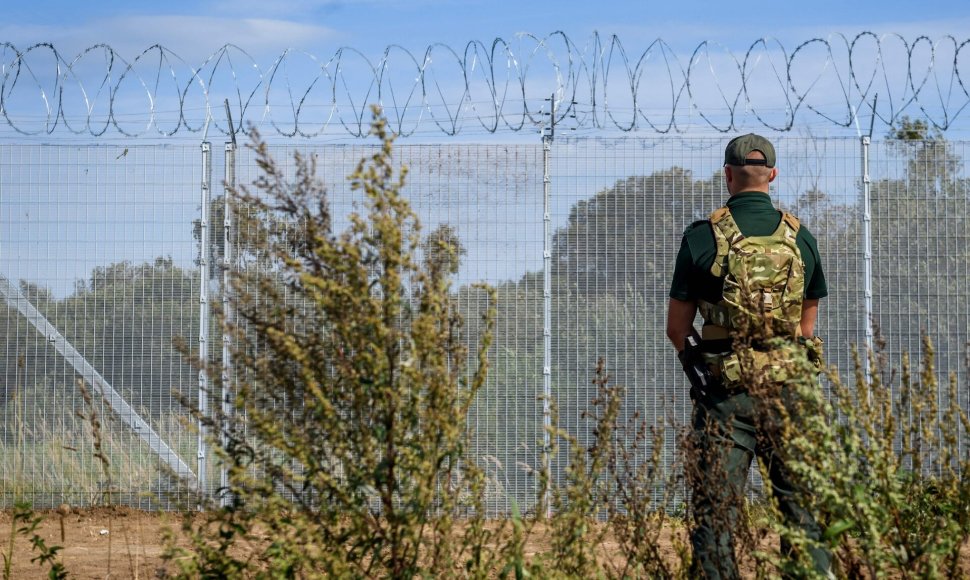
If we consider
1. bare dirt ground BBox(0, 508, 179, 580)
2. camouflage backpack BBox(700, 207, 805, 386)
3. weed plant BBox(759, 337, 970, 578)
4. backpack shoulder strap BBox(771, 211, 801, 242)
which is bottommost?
bare dirt ground BBox(0, 508, 179, 580)

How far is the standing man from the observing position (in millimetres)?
3740

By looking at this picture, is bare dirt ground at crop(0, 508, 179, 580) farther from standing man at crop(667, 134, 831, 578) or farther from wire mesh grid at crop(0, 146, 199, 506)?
standing man at crop(667, 134, 831, 578)

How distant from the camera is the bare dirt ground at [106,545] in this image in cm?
518

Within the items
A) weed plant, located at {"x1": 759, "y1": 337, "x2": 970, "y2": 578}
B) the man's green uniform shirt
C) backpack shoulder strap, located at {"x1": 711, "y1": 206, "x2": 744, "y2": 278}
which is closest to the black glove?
the man's green uniform shirt

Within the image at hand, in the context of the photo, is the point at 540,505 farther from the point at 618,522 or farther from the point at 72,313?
the point at 72,313

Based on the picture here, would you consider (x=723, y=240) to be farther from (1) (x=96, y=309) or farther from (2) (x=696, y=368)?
(1) (x=96, y=309)

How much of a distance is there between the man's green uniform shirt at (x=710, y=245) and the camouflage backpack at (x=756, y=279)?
23mm

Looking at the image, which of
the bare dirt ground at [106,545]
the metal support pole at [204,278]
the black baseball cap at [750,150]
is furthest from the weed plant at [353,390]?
the metal support pole at [204,278]

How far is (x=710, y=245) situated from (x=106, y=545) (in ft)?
13.8

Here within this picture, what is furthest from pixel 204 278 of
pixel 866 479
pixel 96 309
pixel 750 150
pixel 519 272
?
pixel 866 479

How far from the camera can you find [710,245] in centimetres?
402

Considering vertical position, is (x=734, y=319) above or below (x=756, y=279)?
below

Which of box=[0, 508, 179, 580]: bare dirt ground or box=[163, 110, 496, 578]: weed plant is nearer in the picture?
box=[163, 110, 496, 578]: weed plant

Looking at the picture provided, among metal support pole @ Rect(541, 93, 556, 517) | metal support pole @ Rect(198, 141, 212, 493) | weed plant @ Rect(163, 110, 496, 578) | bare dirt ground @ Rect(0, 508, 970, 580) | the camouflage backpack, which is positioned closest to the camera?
weed plant @ Rect(163, 110, 496, 578)
